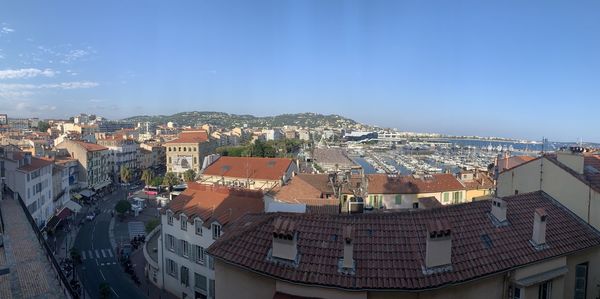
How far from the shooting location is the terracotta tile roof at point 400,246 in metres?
10.0

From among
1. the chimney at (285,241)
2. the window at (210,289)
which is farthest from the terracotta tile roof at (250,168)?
the chimney at (285,241)

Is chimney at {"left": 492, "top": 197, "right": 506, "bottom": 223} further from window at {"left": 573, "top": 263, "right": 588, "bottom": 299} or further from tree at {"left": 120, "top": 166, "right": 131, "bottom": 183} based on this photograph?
tree at {"left": 120, "top": 166, "right": 131, "bottom": 183}

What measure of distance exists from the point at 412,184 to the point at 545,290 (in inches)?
945

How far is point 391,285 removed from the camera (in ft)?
31.8

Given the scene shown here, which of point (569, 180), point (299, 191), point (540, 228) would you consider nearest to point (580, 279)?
point (540, 228)

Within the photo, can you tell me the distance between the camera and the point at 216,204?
28.4 m

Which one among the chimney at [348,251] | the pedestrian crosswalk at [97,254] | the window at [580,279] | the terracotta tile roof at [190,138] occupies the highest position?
the chimney at [348,251]

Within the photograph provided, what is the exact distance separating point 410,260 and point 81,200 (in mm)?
65229

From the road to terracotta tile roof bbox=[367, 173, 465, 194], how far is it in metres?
20.1

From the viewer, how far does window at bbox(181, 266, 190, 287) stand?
28359 mm

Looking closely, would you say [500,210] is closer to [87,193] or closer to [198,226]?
[198,226]

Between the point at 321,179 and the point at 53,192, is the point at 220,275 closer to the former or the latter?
the point at 321,179

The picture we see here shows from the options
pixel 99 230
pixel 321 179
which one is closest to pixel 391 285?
pixel 321 179

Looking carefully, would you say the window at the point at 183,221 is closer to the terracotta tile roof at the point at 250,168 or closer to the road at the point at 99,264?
the road at the point at 99,264
